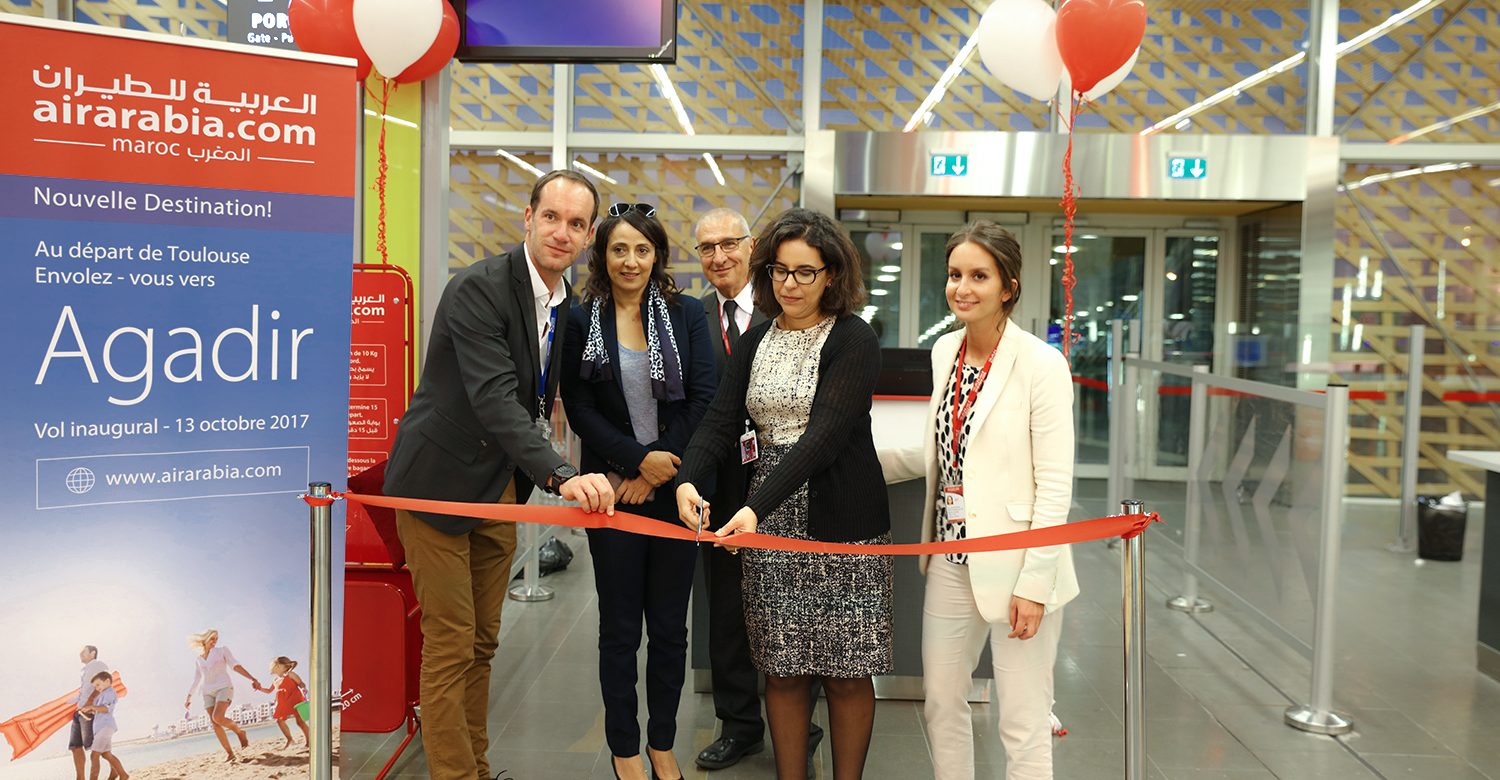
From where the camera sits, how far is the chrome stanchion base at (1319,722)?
3553mm

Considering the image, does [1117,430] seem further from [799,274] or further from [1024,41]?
[799,274]

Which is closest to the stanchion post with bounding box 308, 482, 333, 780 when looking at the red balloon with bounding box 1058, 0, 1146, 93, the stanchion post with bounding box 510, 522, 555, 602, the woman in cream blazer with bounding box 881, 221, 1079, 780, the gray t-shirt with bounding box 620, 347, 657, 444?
the gray t-shirt with bounding box 620, 347, 657, 444

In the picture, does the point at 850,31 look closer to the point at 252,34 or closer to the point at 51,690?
the point at 252,34

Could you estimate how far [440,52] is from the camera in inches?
138

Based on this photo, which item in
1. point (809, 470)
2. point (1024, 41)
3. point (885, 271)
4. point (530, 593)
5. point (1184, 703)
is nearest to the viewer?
point (809, 470)

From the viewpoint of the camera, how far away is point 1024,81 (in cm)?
427

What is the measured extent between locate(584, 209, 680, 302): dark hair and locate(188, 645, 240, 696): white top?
3.91 feet

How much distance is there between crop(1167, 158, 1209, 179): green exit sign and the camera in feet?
24.3

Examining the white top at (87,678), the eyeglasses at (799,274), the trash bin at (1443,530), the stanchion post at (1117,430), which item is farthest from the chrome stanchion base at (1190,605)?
the white top at (87,678)

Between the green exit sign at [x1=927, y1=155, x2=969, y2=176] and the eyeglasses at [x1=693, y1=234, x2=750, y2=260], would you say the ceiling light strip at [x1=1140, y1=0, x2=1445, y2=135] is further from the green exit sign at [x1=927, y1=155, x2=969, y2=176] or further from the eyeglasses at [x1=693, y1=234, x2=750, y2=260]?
the eyeglasses at [x1=693, y1=234, x2=750, y2=260]

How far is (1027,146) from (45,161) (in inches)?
252

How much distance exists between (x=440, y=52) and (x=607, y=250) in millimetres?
1261

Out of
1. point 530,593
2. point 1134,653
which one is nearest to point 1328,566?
point 1134,653

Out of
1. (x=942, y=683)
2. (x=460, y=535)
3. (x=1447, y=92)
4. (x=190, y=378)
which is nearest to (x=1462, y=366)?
(x=1447, y=92)
